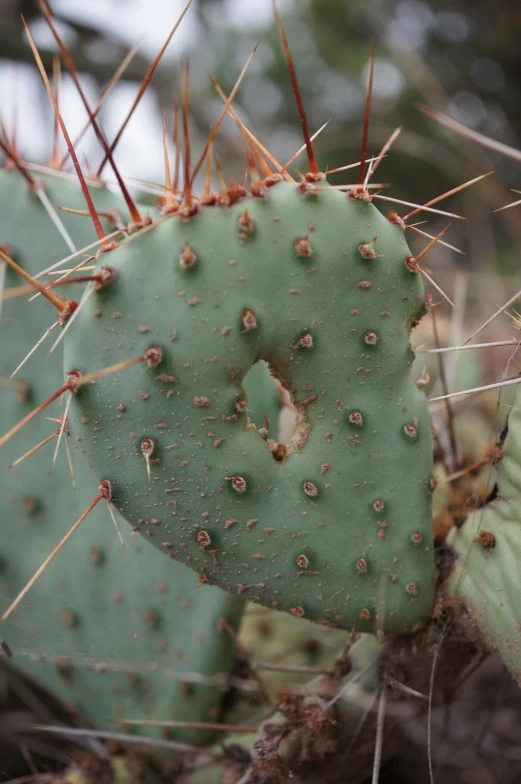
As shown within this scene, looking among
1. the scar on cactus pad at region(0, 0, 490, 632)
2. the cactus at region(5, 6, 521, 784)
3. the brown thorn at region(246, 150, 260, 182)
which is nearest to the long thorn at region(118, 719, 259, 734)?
the cactus at region(5, 6, 521, 784)

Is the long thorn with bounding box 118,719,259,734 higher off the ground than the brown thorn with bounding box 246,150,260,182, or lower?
lower

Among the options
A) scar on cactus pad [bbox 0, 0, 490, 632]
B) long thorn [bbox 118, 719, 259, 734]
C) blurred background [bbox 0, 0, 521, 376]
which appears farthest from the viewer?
blurred background [bbox 0, 0, 521, 376]

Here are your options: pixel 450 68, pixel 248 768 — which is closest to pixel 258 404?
pixel 248 768

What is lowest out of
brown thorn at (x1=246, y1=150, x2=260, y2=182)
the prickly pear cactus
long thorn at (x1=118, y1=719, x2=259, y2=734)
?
long thorn at (x1=118, y1=719, x2=259, y2=734)

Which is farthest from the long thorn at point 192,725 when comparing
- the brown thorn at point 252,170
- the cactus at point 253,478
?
the brown thorn at point 252,170

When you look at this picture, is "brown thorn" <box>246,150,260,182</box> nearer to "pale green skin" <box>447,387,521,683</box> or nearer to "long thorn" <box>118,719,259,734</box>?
"pale green skin" <box>447,387,521,683</box>

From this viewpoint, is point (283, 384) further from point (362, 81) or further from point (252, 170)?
point (362, 81)

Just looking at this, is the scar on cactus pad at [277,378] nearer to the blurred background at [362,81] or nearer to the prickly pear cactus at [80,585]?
the prickly pear cactus at [80,585]

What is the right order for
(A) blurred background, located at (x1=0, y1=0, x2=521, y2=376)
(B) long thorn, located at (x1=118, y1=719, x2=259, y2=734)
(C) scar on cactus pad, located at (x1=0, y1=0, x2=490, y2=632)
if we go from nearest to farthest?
(C) scar on cactus pad, located at (x1=0, y1=0, x2=490, y2=632) → (B) long thorn, located at (x1=118, y1=719, x2=259, y2=734) → (A) blurred background, located at (x1=0, y1=0, x2=521, y2=376)
